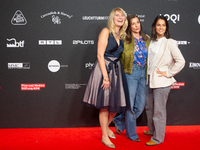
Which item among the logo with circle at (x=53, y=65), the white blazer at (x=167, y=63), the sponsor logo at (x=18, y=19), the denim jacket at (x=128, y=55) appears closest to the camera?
the white blazer at (x=167, y=63)

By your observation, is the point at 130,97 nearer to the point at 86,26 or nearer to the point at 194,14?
the point at 86,26

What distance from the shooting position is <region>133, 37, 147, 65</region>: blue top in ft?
7.06

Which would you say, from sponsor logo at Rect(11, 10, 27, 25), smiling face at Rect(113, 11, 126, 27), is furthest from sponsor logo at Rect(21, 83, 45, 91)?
smiling face at Rect(113, 11, 126, 27)

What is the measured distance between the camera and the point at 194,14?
8.62 feet

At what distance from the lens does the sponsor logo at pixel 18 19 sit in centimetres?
253

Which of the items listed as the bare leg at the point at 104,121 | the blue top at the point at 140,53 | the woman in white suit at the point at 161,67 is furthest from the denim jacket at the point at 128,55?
the bare leg at the point at 104,121

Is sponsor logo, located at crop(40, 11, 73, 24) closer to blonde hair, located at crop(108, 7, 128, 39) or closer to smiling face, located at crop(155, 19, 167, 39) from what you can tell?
blonde hair, located at crop(108, 7, 128, 39)

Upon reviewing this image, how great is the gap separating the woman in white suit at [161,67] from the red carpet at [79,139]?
0.23 metres

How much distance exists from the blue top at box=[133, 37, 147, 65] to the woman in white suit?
8 centimetres

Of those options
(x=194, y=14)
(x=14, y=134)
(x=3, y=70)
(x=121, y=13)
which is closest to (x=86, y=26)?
(x=121, y=13)

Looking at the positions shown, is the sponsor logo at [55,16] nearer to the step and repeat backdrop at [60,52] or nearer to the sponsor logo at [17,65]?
the step and repeat backdrop at [60,52]

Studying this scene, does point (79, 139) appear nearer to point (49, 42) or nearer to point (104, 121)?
point (104, 121)

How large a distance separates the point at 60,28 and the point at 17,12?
27.4 inches

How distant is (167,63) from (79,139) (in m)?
1.63
